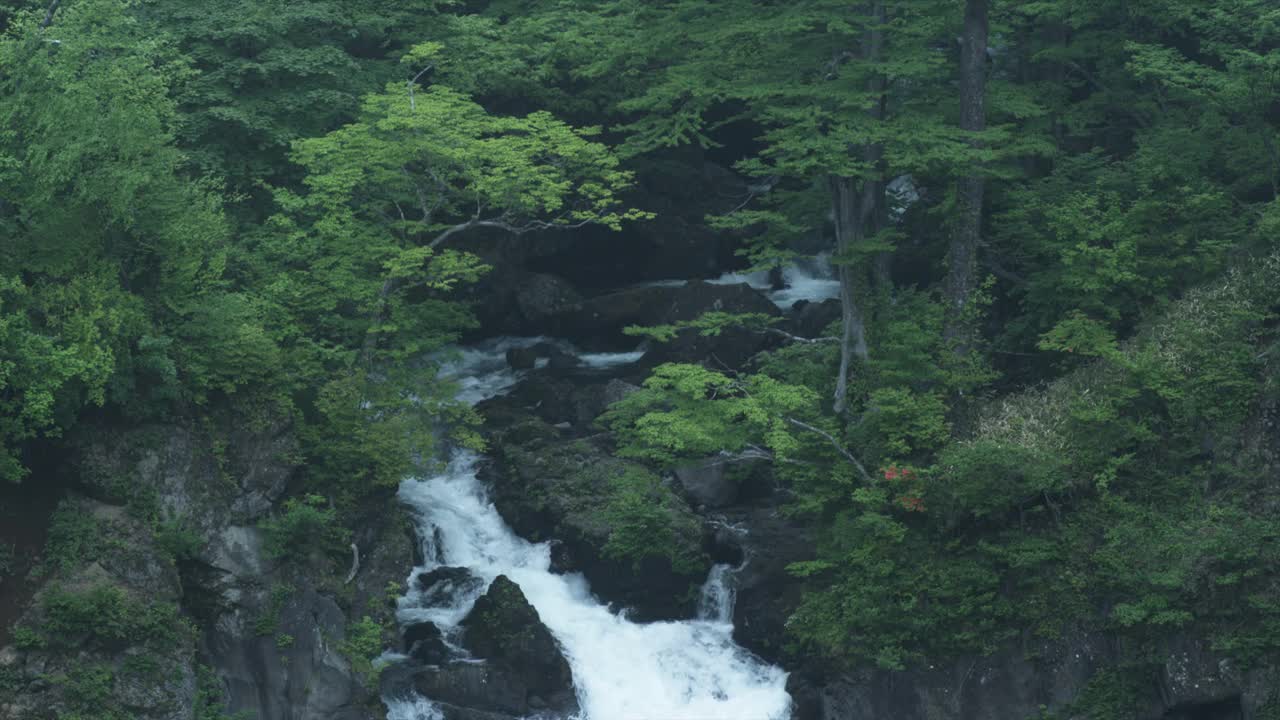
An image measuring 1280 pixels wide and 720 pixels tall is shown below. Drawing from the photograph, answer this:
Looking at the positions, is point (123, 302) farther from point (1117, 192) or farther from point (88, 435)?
point (1117, 192)

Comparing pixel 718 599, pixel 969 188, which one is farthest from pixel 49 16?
pixel 969 188

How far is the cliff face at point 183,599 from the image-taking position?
18281 millimetres

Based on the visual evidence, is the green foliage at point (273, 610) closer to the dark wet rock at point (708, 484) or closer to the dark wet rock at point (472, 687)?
the dark wet rock at point (472, 687)

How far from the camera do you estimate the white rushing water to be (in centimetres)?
2244

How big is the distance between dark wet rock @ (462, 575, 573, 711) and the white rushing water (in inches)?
14.4

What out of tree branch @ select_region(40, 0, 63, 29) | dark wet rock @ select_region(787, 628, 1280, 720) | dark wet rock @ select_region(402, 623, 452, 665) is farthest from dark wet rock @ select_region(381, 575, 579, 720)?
tree branch @ select_region(40, 0, 63, 29)

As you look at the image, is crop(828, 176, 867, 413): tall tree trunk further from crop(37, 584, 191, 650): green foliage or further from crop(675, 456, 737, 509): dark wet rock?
crop(37, 584, 191, 650): green foliage

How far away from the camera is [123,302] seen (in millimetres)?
19891

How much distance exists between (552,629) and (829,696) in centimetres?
484

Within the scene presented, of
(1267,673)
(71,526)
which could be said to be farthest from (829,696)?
(71,526)

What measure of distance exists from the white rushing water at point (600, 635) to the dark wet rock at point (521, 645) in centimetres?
37

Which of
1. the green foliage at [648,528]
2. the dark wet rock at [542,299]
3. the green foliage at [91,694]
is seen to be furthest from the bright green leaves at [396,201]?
the green foliage at [91,694]

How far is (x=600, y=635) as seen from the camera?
77.2 ft

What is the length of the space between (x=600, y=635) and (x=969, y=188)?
10.2m
